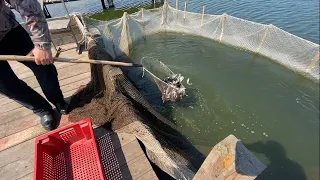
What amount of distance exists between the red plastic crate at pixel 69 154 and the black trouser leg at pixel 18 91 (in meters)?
Answer: 0.52

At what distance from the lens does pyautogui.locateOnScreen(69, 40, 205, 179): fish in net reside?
8.55ft

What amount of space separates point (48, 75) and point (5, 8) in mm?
869

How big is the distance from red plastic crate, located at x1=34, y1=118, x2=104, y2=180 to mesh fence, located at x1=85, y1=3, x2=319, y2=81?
465cm

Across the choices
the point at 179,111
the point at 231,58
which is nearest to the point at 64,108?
the point at 179,111

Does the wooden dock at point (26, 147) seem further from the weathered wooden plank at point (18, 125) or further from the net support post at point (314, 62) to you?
the net support post at point (314, 62)

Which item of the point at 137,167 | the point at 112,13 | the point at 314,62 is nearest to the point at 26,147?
the point at 137,167

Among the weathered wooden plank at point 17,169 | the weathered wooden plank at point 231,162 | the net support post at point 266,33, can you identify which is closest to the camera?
the weathered wooden plank at point 231,162

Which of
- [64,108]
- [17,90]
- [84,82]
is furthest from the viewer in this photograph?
[84,82]

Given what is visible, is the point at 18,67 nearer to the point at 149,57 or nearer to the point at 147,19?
the point at 149,57

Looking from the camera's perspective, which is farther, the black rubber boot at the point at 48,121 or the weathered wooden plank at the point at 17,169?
the black rubber boot at the point at 48,121

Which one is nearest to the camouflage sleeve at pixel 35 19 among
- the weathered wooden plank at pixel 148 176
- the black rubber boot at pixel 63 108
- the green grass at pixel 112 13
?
the black rubber boot at pixel 63 108

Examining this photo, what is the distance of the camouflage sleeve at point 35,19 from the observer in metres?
2.01

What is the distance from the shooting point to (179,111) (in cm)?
598

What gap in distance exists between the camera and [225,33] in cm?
892
